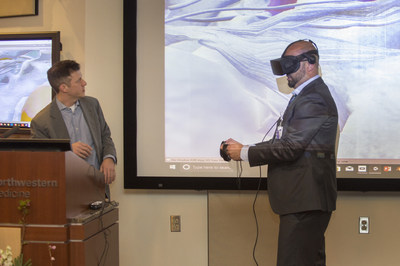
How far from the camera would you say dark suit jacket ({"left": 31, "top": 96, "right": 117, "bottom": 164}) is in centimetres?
263

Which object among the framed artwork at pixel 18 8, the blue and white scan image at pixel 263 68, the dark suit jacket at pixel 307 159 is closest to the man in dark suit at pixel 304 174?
the dark suit jacket at pixel 307 159

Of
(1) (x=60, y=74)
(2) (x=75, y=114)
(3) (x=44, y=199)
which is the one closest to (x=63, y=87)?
(1) (x=60, y=74)

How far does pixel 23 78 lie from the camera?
140 inches

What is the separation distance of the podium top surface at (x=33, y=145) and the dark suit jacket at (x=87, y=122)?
75cm

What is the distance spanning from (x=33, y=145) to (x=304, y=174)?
1403 millimetres

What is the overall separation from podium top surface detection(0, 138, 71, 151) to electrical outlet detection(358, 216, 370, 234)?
228 centimetres

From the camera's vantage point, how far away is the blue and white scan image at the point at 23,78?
3.51 m

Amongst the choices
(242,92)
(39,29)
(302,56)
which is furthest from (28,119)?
(302,56)

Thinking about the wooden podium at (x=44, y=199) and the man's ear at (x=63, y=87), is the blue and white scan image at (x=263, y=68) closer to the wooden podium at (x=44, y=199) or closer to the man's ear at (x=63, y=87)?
the man's ear at (x=63, y=87)

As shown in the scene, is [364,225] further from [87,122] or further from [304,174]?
[87,122]

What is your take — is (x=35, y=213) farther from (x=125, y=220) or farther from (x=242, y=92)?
(x=242, y=92)

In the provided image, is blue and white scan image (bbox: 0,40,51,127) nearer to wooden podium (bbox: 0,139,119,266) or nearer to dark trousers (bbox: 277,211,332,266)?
wooden podium (bbox: 0,139,119,266)

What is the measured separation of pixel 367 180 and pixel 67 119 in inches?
85.4

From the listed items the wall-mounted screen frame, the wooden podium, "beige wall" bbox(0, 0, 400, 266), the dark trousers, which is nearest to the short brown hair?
"beige wall" bbox(0, 0, 400, 266)
